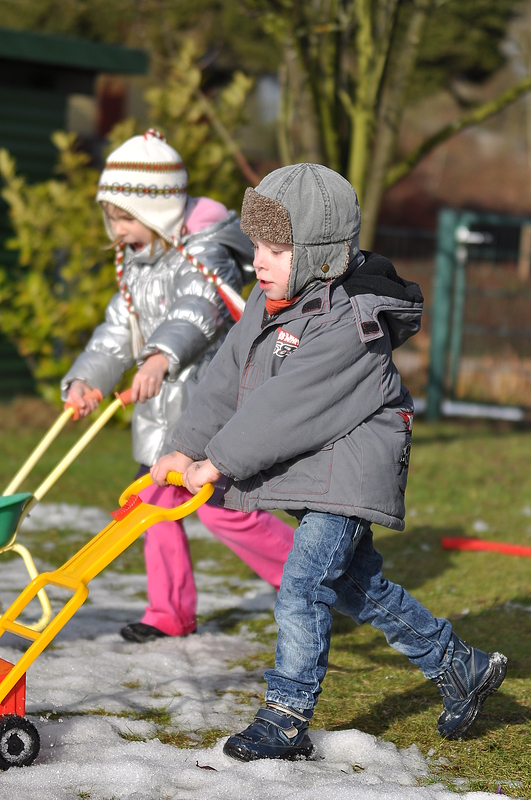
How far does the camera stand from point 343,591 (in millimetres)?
2902

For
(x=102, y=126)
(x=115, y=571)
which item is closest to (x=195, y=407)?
(x=115, y=571)

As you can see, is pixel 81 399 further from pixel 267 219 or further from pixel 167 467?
pixel 267 219

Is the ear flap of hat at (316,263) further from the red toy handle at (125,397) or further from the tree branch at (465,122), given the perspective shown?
the tree branch at (465,122)

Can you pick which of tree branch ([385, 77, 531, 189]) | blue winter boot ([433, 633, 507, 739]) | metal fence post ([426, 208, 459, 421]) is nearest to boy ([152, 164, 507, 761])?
blue winter boot ([433, 633, 507, 739])

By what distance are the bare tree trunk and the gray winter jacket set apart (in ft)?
15.4

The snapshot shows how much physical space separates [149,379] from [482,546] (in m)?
2.48

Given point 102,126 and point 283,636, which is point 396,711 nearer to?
point 283,636

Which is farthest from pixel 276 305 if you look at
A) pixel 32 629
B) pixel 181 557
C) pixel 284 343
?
pixel 181 557

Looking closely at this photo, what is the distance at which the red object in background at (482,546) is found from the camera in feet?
16.7

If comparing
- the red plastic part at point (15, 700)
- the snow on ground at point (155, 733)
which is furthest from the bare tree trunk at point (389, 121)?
the red plastic part at point (15, 700)

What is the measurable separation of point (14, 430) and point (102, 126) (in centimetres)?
2025

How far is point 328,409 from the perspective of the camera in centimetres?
265

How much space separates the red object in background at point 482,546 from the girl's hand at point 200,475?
2.70 m

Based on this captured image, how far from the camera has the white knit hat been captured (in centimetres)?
366
